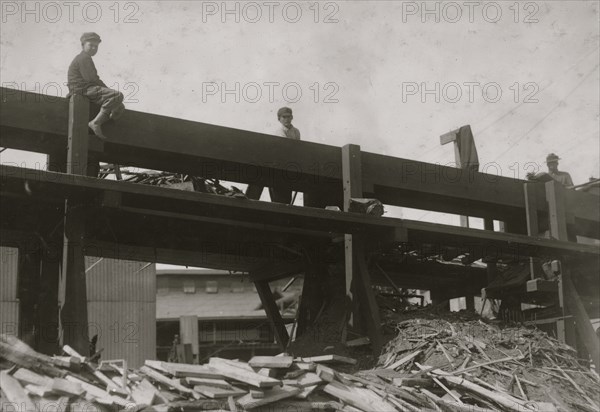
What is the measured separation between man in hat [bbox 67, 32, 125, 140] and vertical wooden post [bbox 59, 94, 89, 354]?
0.40 feet

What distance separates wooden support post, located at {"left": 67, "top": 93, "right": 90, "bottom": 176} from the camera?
360 inches

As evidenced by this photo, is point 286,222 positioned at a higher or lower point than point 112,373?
higher

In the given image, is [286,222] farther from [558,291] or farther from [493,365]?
[558,291]

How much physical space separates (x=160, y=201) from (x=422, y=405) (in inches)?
162

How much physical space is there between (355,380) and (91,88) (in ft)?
16.4

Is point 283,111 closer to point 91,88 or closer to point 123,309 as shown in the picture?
point 91,88

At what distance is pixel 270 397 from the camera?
295 inches

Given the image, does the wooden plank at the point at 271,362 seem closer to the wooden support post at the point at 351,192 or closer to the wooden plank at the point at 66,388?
the wooden plank at the point at 66,388

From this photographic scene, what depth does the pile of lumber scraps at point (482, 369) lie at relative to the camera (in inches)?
357

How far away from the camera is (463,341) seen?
1043 cm

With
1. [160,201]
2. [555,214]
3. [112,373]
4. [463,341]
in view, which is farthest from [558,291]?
[112,373]

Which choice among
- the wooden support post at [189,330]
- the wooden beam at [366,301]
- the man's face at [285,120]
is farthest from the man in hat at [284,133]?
the wooden support post at [189,330]

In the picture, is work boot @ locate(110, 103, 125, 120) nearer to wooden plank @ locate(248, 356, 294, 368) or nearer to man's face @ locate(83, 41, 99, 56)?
man's face @ locate(83, 41, 99, 56)

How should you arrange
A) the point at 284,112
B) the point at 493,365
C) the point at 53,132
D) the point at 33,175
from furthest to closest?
the point at 284,112 → the point at 493,365 → the point at 53,132 → the point at 33,175
